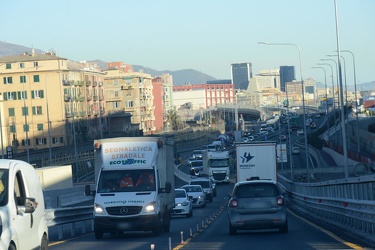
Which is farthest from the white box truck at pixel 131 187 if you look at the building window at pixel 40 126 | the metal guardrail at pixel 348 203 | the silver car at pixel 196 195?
the building window at pixel 40 126

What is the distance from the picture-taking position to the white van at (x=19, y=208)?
38.8 feet

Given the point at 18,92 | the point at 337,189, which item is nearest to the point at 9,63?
the point at 18,92

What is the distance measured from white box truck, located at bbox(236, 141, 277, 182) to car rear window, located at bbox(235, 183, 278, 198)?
21.1 meters

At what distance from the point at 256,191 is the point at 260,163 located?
21.4 m

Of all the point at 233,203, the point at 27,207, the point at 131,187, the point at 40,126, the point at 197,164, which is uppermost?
the point at 27,207

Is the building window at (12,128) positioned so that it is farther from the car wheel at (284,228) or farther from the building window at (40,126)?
the car wheel at (284,228)

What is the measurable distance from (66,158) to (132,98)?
61530 mm

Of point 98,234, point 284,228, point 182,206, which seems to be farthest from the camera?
point 182,206

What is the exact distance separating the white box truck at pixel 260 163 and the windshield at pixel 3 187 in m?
31.8

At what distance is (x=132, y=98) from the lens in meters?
149

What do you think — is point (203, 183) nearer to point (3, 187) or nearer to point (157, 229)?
point (157, 229)

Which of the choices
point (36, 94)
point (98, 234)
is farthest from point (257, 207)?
point (36, 94)

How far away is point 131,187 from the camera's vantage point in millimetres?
23906

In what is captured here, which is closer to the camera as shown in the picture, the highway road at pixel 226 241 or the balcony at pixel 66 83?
the highway road at pixel 226 241
